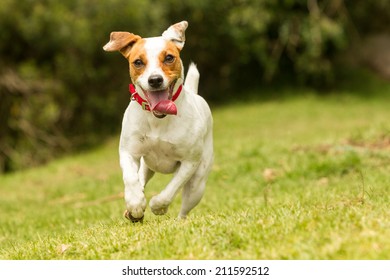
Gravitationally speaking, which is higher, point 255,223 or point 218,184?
point 255,223

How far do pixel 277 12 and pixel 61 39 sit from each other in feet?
28.0

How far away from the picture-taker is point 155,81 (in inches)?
205

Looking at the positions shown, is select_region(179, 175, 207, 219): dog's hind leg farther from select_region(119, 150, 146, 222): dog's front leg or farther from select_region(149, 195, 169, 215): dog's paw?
select_region(119, 150, 146, 222): dog's front leg

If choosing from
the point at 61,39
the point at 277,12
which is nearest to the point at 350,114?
the point at 277,12

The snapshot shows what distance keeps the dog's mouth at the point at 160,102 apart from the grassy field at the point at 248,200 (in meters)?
0.87

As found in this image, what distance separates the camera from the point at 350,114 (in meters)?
19.9

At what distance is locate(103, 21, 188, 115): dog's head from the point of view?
5.23 m

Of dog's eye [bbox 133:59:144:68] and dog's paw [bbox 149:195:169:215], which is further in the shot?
dog's paw [bbox 149:195:169:215]

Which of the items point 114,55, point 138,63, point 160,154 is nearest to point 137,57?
point 138,63

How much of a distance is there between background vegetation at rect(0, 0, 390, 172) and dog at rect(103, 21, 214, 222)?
10.8m

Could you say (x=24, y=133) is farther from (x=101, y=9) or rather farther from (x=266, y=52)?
(x=266, y=52)

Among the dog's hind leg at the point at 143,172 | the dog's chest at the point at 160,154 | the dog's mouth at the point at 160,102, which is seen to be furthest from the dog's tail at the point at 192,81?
the dog's mouth at the point at 160,102

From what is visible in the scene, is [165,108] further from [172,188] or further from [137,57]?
[172,188]

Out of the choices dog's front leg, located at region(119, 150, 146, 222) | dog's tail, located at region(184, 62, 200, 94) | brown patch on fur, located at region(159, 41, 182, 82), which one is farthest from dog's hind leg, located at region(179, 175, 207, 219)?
brown patch on fur, located at region(159, 41, 182, 82)
